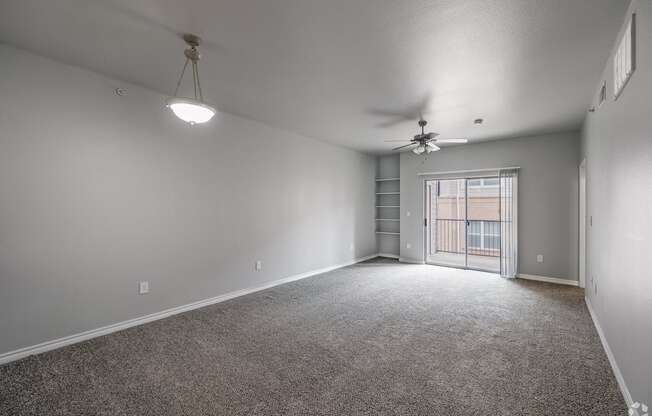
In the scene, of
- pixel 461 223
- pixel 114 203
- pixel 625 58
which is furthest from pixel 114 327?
pixel 461 223

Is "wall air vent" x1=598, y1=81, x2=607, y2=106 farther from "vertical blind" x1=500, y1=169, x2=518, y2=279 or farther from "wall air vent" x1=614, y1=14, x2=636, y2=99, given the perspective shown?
"vertical blind" x1=500, y1=169, x2=518, y2=279

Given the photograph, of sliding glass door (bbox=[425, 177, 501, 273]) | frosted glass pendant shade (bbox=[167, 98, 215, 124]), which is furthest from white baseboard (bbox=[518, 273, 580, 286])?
frosted glass pendant shade (bbox=[167, 98, 215, 124])

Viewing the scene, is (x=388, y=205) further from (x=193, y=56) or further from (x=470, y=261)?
(x=193, y=56)

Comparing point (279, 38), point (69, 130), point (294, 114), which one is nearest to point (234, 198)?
point (294, 114)

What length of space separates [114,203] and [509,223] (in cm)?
622

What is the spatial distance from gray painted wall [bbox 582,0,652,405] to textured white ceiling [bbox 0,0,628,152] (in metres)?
0.45

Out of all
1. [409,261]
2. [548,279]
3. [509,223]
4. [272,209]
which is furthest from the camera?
[409,261]

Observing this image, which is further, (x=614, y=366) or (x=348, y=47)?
(x=348, y=47)

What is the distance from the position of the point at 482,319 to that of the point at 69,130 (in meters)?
4.83

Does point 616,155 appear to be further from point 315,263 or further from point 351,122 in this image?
point 315,263

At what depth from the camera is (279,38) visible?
7.79 ft

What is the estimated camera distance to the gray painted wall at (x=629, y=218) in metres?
1.63

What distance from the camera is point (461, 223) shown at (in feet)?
25.8

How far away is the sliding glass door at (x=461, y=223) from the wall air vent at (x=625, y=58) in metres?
4.62
